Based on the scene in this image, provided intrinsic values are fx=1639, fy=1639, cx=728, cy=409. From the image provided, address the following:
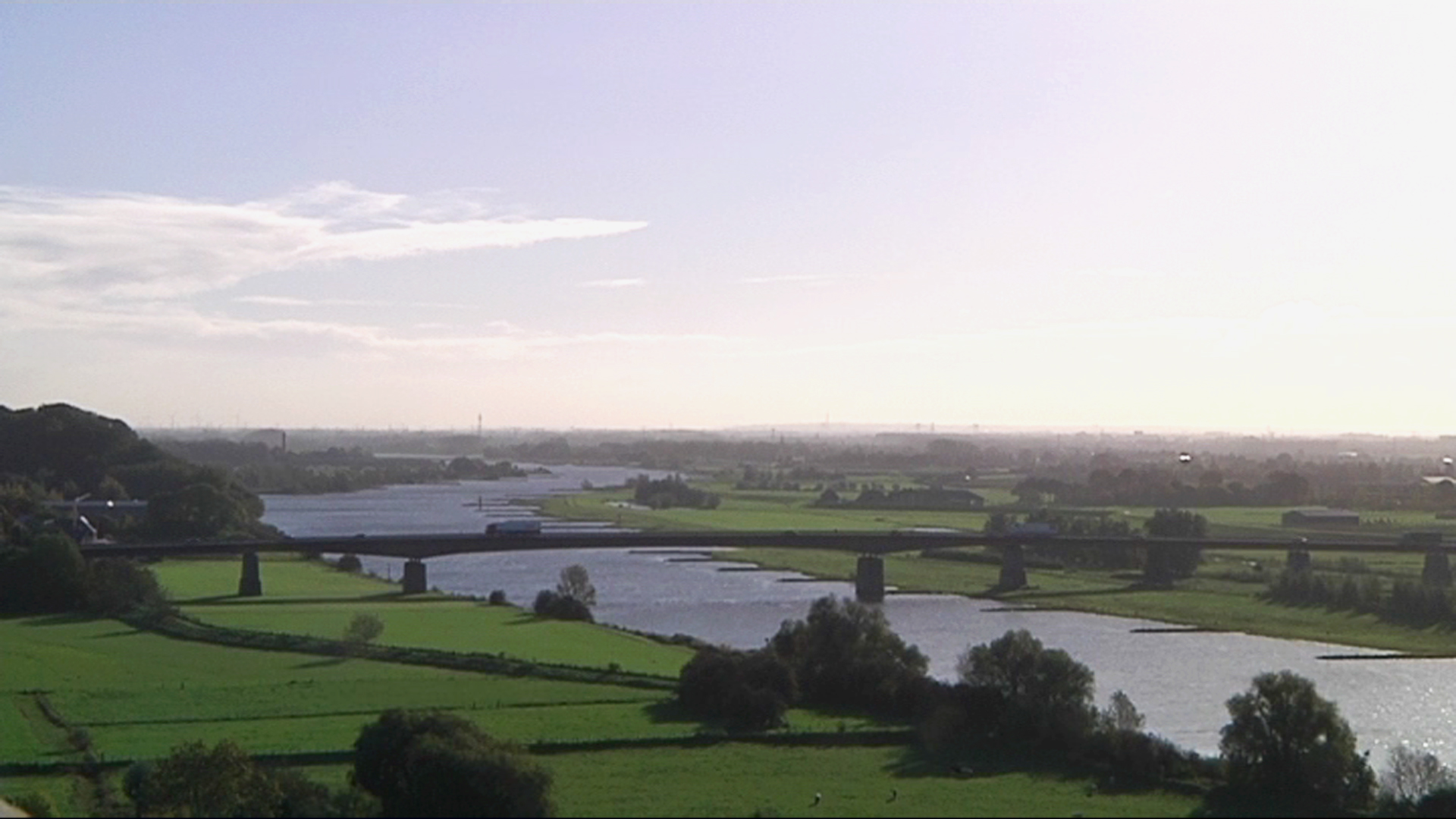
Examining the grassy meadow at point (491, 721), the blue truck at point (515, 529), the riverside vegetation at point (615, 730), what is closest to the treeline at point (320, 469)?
the blue truck at point (515, 529)

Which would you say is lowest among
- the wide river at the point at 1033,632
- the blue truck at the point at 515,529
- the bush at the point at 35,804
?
the wide river at the point at 1033,632

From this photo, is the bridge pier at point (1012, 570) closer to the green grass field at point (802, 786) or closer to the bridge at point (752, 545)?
the bridge at point (752, 545)

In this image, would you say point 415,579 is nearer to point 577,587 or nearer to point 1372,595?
point 577,587

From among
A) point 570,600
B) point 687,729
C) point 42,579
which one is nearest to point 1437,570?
point 570,600

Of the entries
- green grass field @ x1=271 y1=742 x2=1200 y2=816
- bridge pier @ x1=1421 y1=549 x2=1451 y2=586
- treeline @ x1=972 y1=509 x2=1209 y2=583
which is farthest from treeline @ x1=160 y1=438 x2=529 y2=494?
green grass field @ x1=271 y1=742 x2=1200 y2=816

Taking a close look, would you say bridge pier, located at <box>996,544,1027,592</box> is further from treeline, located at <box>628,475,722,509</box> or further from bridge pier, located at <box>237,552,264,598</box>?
treeline, located at <box>628,475,722,509</box>
